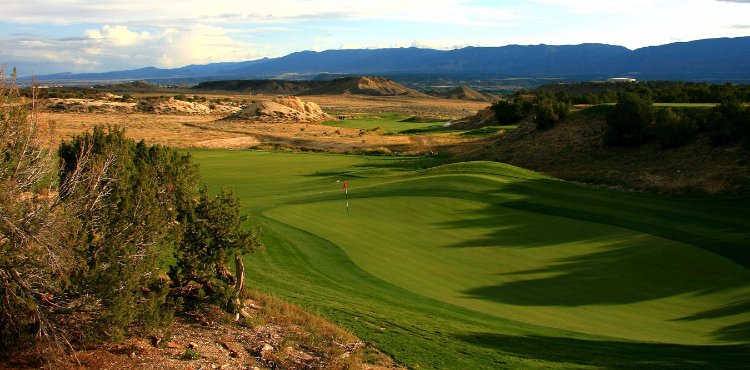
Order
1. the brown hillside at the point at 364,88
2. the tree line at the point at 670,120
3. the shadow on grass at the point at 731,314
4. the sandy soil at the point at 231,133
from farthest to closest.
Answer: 1. the brown hillside at the point at 364,88
2. the sandy soil at the point at 231,133
3. the tree line at the point at 670,120
4. the shadow on grass at the point at 731,314

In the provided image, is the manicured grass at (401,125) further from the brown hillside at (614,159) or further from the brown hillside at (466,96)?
the brown hillside at (466,96)

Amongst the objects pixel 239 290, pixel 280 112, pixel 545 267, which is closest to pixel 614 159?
pixel 545 267

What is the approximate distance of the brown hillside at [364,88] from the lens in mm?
157663

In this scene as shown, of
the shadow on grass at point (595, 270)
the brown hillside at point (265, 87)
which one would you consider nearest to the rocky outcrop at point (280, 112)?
the shadow on grass at point (595, 270)

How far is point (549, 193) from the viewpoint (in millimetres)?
19766

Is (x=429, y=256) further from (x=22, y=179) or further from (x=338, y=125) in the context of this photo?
(x=338, y=125)

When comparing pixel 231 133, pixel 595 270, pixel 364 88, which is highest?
pixel 364 88

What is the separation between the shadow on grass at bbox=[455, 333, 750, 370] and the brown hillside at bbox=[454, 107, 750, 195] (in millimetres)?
17572

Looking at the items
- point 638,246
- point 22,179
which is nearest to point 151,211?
point 22,179

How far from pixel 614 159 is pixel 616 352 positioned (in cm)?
2659

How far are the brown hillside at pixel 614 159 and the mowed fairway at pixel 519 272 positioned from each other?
565 cm

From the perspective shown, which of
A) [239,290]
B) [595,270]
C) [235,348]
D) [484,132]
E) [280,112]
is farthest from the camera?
[280,112]

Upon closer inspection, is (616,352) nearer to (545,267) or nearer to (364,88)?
(545,267)

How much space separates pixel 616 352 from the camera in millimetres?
8383
